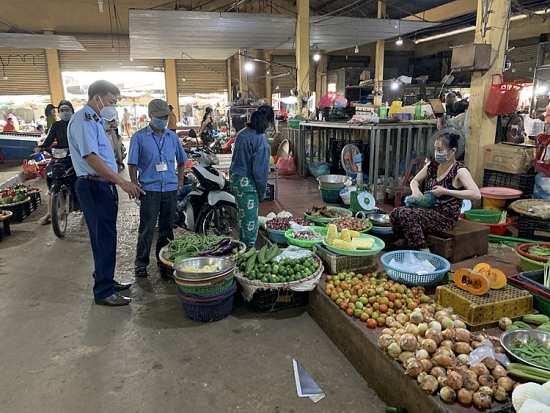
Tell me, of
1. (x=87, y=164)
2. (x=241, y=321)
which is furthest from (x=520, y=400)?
(x=87, y=164)

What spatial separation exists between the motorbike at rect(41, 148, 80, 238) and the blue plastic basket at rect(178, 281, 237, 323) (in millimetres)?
3174

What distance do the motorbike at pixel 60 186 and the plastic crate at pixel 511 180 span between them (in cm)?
605

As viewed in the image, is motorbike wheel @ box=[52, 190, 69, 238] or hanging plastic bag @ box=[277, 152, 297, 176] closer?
motorbike wheel @ box=[52, 190, 69, 238]

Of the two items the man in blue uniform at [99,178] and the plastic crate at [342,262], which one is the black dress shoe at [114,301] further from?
the plastic crate at [342,262]

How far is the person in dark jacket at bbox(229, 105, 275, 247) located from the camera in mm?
3893

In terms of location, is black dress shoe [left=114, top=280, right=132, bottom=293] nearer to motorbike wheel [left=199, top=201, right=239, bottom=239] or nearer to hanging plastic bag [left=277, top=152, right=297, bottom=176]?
motorbike wheel [left=199, top=201, right=239, bottom=239]

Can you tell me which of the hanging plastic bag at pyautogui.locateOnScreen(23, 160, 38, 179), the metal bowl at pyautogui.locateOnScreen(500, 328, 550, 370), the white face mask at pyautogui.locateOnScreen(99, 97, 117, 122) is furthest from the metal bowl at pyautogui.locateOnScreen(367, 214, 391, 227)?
the hanging plastic bag at pyautogui.locateOnScreen(23, 160, 38, 179)

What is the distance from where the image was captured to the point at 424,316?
2.66 m

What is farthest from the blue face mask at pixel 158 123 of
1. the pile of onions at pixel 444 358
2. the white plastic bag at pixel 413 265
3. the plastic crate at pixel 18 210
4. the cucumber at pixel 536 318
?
the plastic crate at pixel 18 210

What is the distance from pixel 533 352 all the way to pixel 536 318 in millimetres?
518

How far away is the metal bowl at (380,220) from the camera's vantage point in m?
4.40

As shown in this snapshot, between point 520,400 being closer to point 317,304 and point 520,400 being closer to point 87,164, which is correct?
point 317,304

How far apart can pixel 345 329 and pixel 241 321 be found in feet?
3.08

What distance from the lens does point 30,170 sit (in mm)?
9867
